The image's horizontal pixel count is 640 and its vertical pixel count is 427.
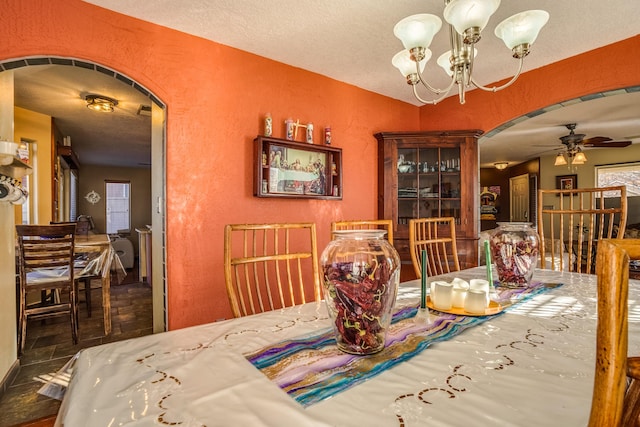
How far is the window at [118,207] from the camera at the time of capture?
8633 mm

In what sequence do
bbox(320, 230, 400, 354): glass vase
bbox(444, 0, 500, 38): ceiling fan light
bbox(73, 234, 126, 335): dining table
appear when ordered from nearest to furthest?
bbox(320, 230, 400, 354): glass vase → bbox(444, 0, 500, 38): ceiling fan light → bbox(73, 234, 126, 335): dining table

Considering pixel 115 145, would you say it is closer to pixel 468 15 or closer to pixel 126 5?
pixel 126 5

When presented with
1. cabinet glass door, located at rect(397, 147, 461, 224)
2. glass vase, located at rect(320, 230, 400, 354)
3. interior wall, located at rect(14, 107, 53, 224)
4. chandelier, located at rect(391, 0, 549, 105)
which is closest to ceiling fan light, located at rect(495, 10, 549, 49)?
chandelier, located at rect(391, 0, 549, 105)

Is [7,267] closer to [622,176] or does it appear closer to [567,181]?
[567,181]

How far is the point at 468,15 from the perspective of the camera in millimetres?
1333

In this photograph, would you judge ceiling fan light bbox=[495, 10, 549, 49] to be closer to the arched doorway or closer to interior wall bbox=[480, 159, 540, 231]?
the arched doorway

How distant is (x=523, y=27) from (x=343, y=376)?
1687 mm

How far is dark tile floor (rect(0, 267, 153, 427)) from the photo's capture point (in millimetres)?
1838

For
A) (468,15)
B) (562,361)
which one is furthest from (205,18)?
(562,361)

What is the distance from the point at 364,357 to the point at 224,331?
1.51 feet

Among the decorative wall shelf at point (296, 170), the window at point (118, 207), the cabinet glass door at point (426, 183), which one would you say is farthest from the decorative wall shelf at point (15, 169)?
the window at point (118, 207)

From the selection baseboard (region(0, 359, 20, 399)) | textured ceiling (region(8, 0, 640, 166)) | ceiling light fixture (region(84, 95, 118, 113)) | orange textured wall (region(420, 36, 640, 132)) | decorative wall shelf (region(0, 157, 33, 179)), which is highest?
textured ceiling (region(8, 0, 640, 166))

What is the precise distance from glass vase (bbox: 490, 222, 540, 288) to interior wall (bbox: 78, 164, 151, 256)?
8.89 m

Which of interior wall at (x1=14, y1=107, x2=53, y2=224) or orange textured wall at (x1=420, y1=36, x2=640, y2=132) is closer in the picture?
orange textured wall at (x1=420, y1=36, x2=640, y2=132)
